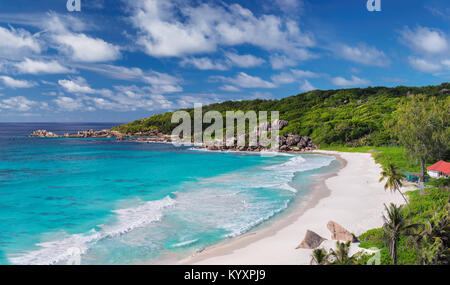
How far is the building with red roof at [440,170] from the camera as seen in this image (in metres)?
34.5

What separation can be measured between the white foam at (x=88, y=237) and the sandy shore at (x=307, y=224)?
839cm

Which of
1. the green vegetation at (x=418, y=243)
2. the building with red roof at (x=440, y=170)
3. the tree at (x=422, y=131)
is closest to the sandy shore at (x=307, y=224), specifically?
the green vegetation at (x=418, y=243)

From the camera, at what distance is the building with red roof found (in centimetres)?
3450

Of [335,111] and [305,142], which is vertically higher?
[335,111]

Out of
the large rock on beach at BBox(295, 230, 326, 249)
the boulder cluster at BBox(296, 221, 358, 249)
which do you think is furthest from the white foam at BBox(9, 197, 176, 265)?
the boulder cluster at BBox(296, 221, 358, 249)

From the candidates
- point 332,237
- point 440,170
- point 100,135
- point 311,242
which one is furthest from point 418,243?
point 100,135

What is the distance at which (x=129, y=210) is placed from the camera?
3002 cm

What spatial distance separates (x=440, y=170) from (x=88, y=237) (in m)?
40.7

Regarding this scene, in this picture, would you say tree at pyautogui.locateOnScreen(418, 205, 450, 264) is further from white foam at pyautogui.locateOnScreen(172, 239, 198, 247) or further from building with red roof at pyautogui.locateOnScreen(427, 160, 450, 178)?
building with red roof at pyautogui.locateOnScreen(427, 160, 450, 178)

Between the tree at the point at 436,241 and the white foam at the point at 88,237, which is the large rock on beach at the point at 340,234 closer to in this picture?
the tree at the point at 436,241
